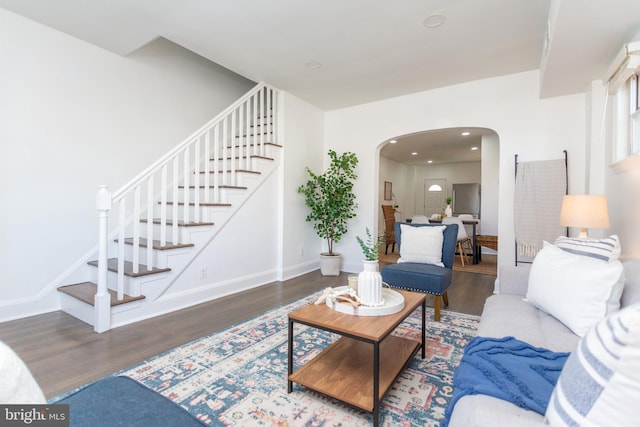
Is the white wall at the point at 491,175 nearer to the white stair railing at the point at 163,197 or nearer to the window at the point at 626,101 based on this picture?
A: the window at the point at 626,101

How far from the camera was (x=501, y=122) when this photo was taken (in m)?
3.73

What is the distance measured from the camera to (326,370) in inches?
67.9

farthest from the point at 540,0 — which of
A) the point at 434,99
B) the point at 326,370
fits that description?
the point at 326,370

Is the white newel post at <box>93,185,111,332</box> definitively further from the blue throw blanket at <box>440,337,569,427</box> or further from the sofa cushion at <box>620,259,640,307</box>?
the sofa cushion at <box>620,259,640,307</box>

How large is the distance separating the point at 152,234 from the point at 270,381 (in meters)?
2.10

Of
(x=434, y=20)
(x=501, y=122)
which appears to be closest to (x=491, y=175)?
(x=501, y=122)

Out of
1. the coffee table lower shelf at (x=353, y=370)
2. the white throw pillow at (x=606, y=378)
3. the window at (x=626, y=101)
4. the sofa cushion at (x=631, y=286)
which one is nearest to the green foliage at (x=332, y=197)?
the coffee table lower shelf at (x=353, y=370)

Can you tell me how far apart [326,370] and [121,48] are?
3.68m

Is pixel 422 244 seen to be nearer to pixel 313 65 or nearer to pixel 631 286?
pixel 631 286

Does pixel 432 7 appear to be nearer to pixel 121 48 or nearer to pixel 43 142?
pixel 121 48

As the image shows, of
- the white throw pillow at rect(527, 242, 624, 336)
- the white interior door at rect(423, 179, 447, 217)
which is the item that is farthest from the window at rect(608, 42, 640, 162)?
the white interior door at rect(423, 179, 447, 217)

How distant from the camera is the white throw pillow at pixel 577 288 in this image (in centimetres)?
138

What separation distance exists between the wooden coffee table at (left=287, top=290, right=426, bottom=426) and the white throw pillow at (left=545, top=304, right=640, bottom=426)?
2.75ft

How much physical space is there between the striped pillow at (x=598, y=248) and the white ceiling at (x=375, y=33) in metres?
1.43
